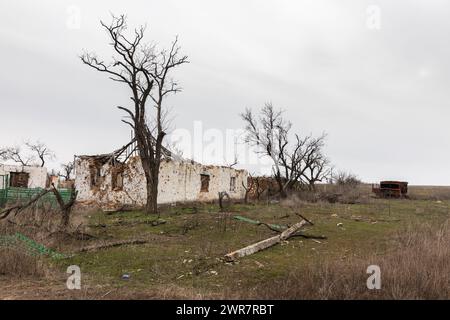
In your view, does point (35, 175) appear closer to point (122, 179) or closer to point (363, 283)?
point (122, 179)

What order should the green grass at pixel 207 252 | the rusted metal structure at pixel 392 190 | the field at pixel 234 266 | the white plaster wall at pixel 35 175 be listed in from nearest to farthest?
the field at pixel 234 266 < the green grass at pixel 207 252 < the white plaster wall at pixel 35 175 < the rusted metal structure at pixel 392 190

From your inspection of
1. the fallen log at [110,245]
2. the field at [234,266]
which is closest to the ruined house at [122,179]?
the field at [234,266]

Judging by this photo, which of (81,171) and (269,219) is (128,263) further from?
(81,171)

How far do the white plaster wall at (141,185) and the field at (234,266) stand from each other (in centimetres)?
984

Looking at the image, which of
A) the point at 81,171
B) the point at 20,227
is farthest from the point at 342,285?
the point at 81,171

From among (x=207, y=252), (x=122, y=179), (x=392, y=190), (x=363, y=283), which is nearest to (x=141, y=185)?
(x=122, y=179)

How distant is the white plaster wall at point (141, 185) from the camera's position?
22.2 metres

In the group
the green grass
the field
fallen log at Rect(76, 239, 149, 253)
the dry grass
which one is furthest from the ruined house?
the dry grass

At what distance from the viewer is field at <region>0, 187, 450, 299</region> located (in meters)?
5.19

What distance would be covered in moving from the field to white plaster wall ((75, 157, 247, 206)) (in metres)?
9.84

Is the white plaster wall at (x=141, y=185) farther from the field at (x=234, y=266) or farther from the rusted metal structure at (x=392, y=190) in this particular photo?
the rusted metal structure at (x=392, y=190)

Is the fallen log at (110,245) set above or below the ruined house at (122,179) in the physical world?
below

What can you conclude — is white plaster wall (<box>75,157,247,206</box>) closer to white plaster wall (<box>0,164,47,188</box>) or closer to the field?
the field

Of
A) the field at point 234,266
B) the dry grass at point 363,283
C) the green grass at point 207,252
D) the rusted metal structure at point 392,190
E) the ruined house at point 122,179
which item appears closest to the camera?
the dry grass at point 363,283
